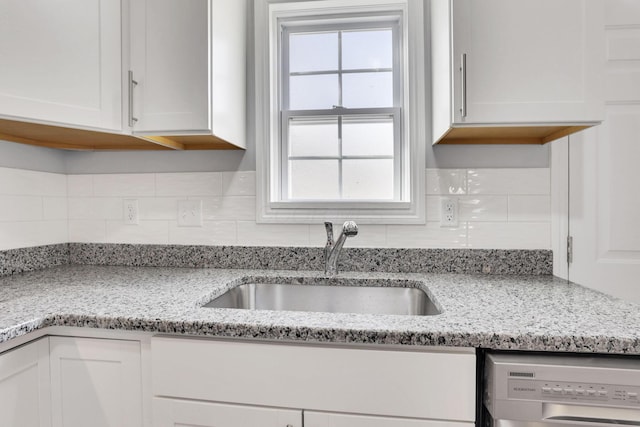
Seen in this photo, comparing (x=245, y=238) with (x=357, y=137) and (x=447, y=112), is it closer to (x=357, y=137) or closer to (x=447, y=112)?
(x=357, y=137)

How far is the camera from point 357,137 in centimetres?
177

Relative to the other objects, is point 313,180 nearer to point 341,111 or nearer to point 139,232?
point 341,111

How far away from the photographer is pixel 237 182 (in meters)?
1.68

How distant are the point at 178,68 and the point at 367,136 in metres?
0.88

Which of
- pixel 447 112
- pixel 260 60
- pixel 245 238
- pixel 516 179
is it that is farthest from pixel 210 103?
pixel 516 179

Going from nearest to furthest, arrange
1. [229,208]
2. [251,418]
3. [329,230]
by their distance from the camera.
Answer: [251,418] < [329,230] < [229,208]

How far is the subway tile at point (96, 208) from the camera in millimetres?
1750

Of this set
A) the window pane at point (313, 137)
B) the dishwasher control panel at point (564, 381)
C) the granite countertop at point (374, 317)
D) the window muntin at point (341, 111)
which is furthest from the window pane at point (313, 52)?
the dishwasher control panel at point (564, 381)

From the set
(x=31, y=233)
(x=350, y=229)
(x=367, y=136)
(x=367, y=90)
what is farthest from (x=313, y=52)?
(x=31, y=233)

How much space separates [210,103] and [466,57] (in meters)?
0.92

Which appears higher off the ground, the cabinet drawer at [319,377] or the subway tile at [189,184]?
the subway tile at [189,184]

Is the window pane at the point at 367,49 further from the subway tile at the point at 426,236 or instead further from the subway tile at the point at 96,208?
the subway tile at the point at 96,208

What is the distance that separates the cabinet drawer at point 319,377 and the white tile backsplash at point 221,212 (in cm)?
75

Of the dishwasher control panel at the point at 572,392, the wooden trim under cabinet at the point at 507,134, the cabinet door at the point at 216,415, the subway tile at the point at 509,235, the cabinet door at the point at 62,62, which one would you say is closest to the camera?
the dishwasher control panel at the point at 572,392
